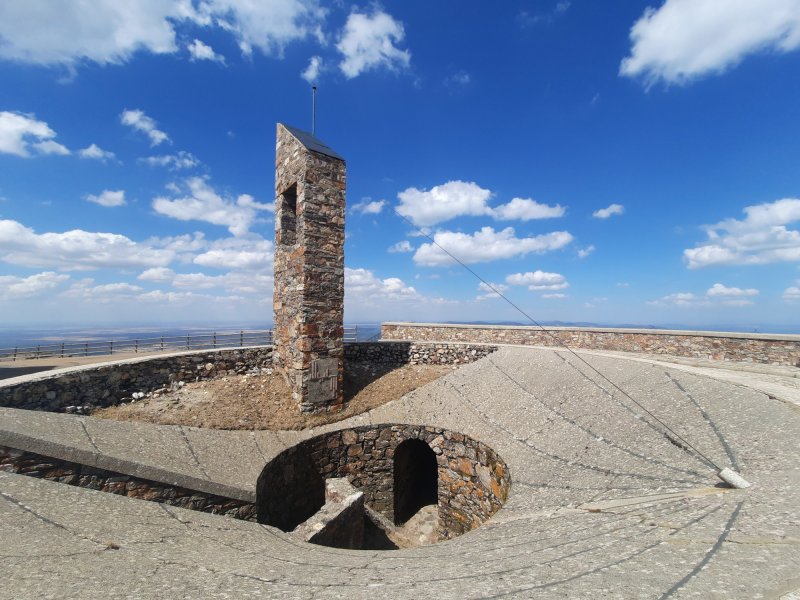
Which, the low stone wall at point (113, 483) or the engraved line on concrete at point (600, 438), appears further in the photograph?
the low stone wall at point (113, 483)

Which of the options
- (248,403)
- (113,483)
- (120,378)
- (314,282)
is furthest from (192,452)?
(314,282)

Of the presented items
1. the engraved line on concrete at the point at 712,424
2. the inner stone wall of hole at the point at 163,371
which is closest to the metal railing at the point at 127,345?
the inner stone wall of hole at the point at 163,371

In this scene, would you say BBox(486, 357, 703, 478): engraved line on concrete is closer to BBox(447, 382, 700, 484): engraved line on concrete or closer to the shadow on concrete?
BBox(447, 382, 700, 484): engraved line on concrete

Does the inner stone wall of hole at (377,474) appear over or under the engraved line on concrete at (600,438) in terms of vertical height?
under

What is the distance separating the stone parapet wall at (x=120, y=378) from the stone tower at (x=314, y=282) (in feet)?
5.04

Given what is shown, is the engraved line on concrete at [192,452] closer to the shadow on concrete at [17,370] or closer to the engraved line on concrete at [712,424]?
the engraved line on concrete at [712,424]

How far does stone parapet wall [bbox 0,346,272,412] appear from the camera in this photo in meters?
6.81

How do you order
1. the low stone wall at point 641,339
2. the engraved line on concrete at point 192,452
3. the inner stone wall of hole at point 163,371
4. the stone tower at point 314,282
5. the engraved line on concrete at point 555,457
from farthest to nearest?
the low stone wall at point 641,339 → the stone tower at point 314,282 → the inner stone wall of hole at point 163,371 → the engraved line on concrete at point 192,452 → the engraved line on concrete at point 555,457

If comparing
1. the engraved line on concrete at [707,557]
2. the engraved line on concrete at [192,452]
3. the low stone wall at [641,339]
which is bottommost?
the engraved line on concrete at [192,452]

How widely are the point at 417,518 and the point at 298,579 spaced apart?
856 centimetres

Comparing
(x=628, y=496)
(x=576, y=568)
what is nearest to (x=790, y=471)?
(x=628, y=496)

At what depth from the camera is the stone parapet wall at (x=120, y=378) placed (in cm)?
681

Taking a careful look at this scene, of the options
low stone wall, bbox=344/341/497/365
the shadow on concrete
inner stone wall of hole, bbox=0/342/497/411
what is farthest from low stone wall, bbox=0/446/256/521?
the shadow on concrete

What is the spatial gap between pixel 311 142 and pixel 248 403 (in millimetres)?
7940
